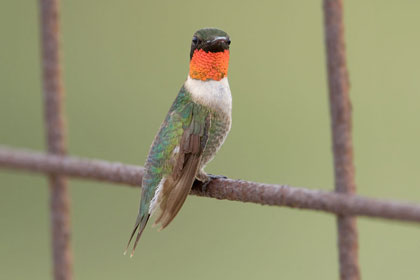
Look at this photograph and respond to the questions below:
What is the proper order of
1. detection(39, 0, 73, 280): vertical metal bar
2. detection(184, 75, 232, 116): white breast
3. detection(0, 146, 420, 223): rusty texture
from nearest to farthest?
detection(0, 146, 420, 223): rusty texture → detection(39, 0, 73, 280): vertical metal bar → detection(184, 75, 232, 116): white breast

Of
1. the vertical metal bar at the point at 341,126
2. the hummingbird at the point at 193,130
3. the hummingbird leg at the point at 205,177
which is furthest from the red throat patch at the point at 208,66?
the vertical metal bar at the point at 341,126

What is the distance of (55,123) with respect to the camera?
0.68 m

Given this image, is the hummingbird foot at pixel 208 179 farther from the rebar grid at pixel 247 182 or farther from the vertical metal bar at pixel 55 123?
the vertical metal bar at pixel 55 123

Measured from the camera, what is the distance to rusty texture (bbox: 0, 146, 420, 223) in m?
0.43

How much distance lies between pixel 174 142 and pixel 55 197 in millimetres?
172

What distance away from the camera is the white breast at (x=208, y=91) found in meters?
0.81

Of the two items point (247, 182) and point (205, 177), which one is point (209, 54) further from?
point (247, 182)

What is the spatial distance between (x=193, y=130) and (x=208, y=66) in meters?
0.08

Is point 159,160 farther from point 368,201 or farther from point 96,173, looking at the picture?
point 368,201

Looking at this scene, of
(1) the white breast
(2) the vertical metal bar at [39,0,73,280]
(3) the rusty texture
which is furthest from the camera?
(1) the white breast

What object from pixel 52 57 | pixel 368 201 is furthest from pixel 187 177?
pixel 368 201

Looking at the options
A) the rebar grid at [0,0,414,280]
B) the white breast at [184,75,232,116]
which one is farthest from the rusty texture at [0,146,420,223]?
the white breast at [184,75,232,116]

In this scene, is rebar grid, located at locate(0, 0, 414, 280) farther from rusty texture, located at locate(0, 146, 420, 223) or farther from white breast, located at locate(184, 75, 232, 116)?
white breast, located at locate(184, 75, 232, 116)

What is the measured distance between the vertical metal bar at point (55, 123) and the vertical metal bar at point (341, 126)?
33 cm
